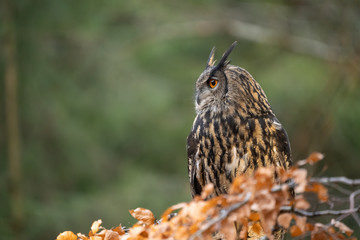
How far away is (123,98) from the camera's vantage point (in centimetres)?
1066

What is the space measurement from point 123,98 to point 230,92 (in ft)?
24.5

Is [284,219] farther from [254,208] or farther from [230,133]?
[230,133]

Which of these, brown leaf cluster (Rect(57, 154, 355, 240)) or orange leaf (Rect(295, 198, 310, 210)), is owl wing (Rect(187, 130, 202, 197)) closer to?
brown leaf cluster (Rect(57, 154, 355, 240))

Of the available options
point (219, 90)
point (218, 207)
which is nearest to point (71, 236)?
point (218, 207)

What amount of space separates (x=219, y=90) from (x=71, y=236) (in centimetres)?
142

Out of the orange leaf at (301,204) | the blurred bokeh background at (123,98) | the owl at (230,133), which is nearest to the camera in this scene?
the orange leaf at (301,204)

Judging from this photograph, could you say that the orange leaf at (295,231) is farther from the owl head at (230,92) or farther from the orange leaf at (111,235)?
the owl head at (230,92)

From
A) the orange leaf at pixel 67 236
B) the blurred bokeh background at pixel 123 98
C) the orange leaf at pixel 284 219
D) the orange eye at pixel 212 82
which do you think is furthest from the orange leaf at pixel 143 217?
the blurred bokeh background at pixel 123 98

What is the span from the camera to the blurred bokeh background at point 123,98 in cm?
804

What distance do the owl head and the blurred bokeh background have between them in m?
3.81

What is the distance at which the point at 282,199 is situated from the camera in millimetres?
1880

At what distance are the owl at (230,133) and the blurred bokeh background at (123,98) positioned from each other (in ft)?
12.6

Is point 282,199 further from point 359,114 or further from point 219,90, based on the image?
point 359,114

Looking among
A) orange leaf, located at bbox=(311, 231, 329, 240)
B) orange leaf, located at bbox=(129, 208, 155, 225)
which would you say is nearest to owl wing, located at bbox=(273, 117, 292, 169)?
orange leaf, located at bbox=(129, 208, 155, 225)
